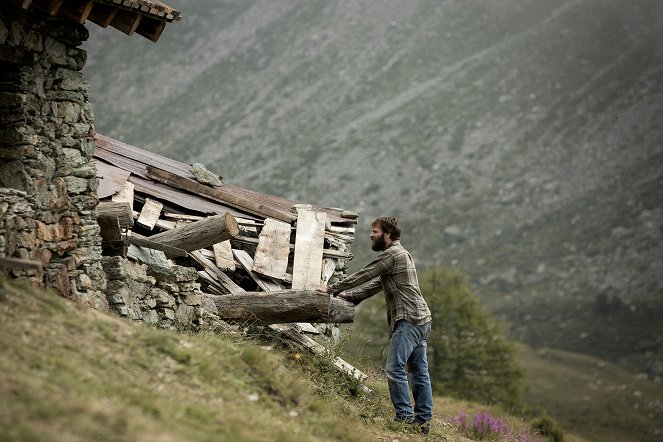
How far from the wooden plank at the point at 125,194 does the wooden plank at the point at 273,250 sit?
2110mm

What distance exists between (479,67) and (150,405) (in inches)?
2539

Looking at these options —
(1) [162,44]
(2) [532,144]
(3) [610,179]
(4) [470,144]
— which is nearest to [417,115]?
(4) [470,144]

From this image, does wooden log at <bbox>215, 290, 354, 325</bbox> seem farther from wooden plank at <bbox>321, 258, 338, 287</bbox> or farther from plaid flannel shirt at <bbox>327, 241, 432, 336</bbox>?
wooden plank at <bbox>321, 258, 338, 287</bbox>

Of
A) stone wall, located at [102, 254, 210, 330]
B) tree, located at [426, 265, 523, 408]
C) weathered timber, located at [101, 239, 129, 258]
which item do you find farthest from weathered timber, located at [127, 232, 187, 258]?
tree, located at [426, 265, 523, 408]

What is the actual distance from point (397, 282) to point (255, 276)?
3545 millimetres

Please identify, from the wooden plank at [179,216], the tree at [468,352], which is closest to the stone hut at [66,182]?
the wooden plank at [179,216]

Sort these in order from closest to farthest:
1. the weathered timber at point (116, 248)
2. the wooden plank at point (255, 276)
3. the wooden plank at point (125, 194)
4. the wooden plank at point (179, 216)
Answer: the weathered timber at point (116, 248), the wooden plank at point (125, 194), the wooden plank at point (255, 276), the wooden plank at point (179, 216)

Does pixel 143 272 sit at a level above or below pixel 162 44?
below

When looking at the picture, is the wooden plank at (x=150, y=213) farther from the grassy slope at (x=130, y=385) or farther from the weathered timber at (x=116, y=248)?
the grassy slope at (x=130, y=385)

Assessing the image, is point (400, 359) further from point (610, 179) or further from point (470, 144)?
point (470, 144)

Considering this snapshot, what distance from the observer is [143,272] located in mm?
9219

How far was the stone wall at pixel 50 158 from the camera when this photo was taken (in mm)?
7352

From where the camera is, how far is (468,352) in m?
25.6

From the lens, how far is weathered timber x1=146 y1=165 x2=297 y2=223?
13.1 meters
